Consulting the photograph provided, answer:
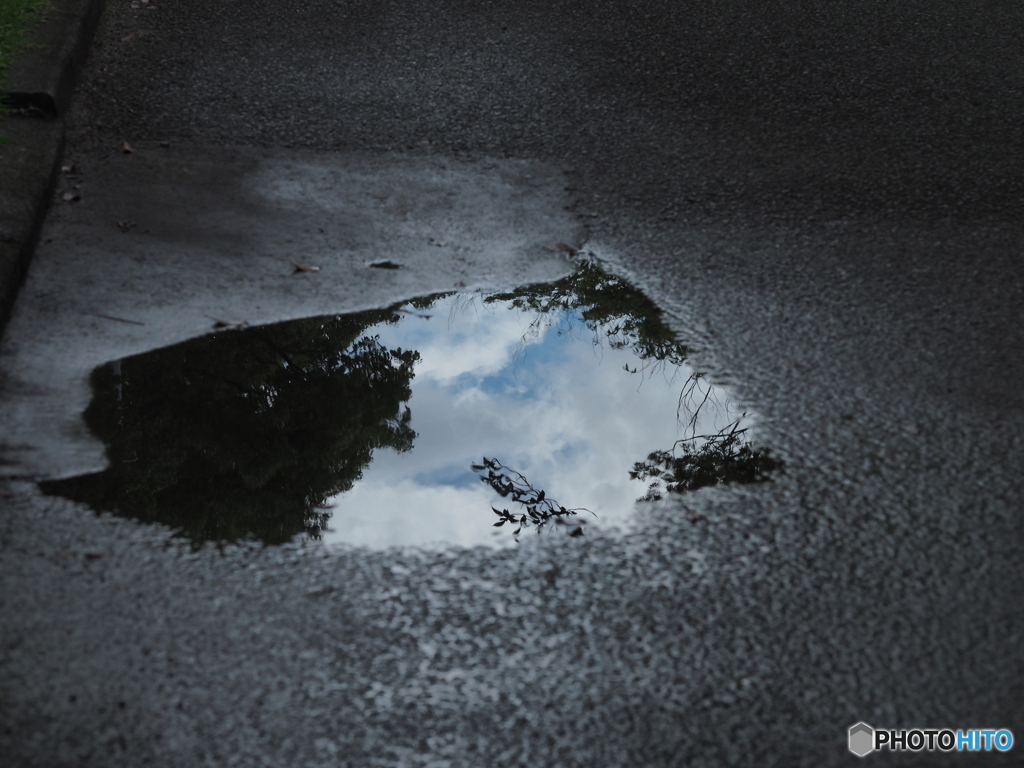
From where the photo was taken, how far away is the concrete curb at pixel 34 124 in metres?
4.07

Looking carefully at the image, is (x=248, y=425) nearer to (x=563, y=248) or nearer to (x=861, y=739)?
(x=563, y=248)

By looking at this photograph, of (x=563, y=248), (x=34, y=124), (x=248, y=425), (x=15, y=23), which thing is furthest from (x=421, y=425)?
(x=15, y=23)

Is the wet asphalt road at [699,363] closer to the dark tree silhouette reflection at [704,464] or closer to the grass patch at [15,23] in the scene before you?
the dark tree silhouette reflection at [704,464]

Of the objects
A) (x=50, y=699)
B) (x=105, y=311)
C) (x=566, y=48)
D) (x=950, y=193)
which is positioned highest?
(x=566, y=48)

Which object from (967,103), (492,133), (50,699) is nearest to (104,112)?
(492,133)

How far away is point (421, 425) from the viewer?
348 cm

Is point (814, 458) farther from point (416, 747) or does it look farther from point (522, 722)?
point (416, 747)

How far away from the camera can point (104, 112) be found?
17.8 ft

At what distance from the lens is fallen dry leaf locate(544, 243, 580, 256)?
4.38 metres

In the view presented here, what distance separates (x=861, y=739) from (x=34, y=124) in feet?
15.5

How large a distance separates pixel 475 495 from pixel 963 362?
1.83m

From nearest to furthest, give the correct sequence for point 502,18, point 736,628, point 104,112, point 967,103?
point 736,628 < point 104,112 < point 967,103 < point 502,18

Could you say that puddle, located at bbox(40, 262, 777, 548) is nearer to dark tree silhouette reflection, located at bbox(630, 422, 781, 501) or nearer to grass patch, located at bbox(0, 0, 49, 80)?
dark tree silhouette reflection, located at bbox(630, 422, 781, 501)

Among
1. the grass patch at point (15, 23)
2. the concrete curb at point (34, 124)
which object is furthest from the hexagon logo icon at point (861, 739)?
the grass patch at point (15, 23)
